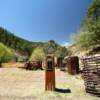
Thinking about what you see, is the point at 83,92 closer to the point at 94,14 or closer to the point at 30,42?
the point at 94,14

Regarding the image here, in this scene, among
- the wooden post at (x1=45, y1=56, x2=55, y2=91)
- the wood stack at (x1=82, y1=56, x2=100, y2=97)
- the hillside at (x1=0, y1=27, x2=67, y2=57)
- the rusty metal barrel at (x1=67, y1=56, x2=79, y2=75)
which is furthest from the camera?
the hillside at (x1=0, y1=27, x2=67, y2=57)

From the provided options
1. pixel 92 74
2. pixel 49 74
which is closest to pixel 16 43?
pixel 49 74

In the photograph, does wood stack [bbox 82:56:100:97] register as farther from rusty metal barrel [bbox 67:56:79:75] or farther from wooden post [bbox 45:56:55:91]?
rusty metal barrel [bbox 67:56:79:75]

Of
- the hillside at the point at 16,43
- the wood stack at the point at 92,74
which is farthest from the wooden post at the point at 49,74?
the hillside at the point at 16,43

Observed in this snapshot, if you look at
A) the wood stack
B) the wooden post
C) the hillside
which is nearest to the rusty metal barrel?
the wooden post

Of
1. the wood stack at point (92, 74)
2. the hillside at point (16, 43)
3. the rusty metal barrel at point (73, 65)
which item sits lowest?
the wood stack at point (92, 74)

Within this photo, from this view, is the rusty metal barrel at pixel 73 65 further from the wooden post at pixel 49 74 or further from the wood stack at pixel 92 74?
the wood stack at pixel 92 74

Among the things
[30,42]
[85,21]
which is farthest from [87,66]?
[30,42]

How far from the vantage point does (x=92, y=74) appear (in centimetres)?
1468

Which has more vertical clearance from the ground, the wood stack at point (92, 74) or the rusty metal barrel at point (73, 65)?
the rusty metal barrel at point (73, 65)

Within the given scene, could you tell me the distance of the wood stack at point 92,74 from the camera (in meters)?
14.3

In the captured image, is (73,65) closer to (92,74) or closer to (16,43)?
(92,74)

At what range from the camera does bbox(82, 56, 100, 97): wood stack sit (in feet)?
47.0

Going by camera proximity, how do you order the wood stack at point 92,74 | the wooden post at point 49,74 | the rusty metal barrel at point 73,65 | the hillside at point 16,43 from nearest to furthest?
the wood stack at point 92,74 < the wooden post at point 49,74 < the rusty metal barrel at point 73,65 < the hillside at point 16,43
